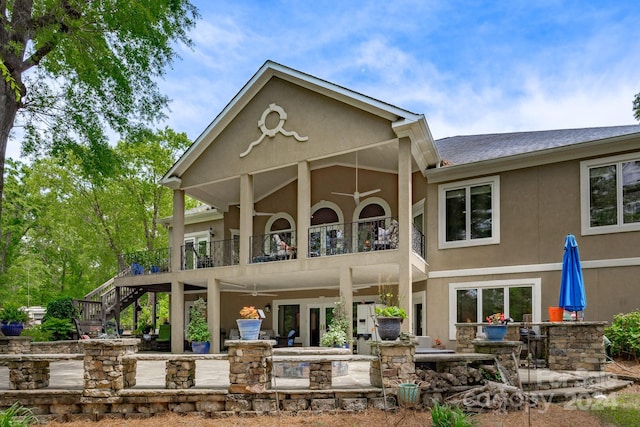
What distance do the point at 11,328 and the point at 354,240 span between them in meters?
10.2

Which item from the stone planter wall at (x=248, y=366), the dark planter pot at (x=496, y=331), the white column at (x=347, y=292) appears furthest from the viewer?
the white column at (x=347, y=292)

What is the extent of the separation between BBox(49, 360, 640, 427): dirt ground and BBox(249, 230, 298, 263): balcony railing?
24.6 feet

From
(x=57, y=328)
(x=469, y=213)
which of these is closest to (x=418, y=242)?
(x=469, y=213)

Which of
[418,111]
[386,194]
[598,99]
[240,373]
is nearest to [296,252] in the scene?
[386,194]

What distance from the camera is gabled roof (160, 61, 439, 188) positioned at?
13.1 m

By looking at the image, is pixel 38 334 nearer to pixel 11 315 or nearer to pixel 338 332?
pixel 11 315

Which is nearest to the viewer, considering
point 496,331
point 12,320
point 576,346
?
point 496,331

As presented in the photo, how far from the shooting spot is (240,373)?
26.9ft

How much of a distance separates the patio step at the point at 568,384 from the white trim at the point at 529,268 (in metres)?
3.18

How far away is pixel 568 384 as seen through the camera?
927 cm

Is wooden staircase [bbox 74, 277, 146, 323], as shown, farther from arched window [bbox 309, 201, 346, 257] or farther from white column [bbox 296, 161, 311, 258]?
white column [bbox 296, 161, 311, 258]

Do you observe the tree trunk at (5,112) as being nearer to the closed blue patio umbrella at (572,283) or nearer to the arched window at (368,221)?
the arched window at (368,221)

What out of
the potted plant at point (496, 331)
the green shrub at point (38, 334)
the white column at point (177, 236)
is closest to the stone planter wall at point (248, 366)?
the potted plant at point (496, 331)

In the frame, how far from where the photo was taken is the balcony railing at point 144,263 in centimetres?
1877
